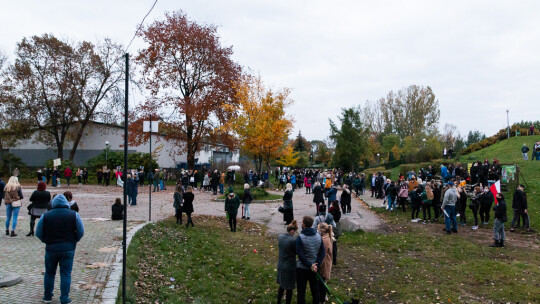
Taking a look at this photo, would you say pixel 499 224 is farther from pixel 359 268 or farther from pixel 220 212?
pixel 220 212

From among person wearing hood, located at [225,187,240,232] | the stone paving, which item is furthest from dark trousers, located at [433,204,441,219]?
the stone paving

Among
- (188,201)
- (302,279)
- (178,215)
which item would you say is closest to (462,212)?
(188,201)

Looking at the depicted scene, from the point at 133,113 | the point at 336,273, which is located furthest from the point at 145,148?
the point at 336,273

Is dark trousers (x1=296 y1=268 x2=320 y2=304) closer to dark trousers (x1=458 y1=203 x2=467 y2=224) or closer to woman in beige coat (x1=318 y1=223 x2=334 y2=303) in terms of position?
woman in beige coat (x1=318 y1=223 x2=334 y2=303)

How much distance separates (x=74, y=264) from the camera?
8062mm

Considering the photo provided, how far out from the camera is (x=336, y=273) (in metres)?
9.24

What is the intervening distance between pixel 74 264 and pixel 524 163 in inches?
1179

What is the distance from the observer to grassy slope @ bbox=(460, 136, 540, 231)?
55.0ft

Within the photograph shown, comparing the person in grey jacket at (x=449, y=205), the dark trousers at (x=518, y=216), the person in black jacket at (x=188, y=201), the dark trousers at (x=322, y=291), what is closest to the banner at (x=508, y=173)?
the dark trousers at (x=518, y=216)

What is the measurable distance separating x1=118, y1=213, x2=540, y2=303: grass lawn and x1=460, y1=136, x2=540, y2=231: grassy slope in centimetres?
409

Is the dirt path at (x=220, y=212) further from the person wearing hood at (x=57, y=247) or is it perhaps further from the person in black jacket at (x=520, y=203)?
the person wearing hood at (x=57, y=247)

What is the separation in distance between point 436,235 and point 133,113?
29962 millimetres

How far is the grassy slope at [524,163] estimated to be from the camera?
16.8m

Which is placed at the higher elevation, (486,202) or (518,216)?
(486,202)
